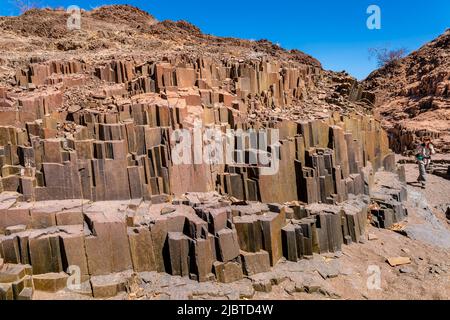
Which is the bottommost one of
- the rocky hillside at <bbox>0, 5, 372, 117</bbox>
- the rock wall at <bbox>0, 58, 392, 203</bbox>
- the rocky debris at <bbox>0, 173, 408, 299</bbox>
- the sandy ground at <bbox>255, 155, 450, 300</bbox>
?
the sandy ground at <bbox>255, 155, 450, 300</bbox>

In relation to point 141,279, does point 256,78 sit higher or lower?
higher

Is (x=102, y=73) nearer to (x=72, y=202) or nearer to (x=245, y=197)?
(x=72, y=202)

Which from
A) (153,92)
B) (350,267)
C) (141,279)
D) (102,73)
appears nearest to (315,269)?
(350,267)

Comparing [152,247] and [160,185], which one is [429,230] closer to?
[160,185]

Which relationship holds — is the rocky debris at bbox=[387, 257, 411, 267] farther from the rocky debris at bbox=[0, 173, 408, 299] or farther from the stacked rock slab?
the rocky debris at bbox=[0, 173, 408, 299]

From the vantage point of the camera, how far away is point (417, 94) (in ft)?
95.8

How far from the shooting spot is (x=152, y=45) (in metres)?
17.7

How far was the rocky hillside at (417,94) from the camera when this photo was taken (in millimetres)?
23109

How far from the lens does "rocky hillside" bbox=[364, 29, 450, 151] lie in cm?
2311

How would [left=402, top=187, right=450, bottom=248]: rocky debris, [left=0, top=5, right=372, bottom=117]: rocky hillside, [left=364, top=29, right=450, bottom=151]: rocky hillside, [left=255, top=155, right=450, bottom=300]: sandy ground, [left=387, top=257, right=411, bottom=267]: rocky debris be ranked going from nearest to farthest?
[left=255, top=155, right=450, bottom=300]: sandy ground < [left=387, top=257, right=411, bottom=267]: rocky debris < [left=402, top=187, right=450, bottom=248]: rocky debris < [left=0, top=5, right=372, bottom=117]: rocky hillside < [left=364, top=29, right=450, bottom=151]: rocky hillside

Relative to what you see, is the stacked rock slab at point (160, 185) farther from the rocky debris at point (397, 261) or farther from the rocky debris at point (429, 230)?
the rocky debris at point (397, 261)

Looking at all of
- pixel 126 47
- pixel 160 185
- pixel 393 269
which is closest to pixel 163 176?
pixel 160 185

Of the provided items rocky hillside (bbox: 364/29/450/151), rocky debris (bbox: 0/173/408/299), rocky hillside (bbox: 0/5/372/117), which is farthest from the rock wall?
rocky hillside (bbox: 364/29/450/151)
